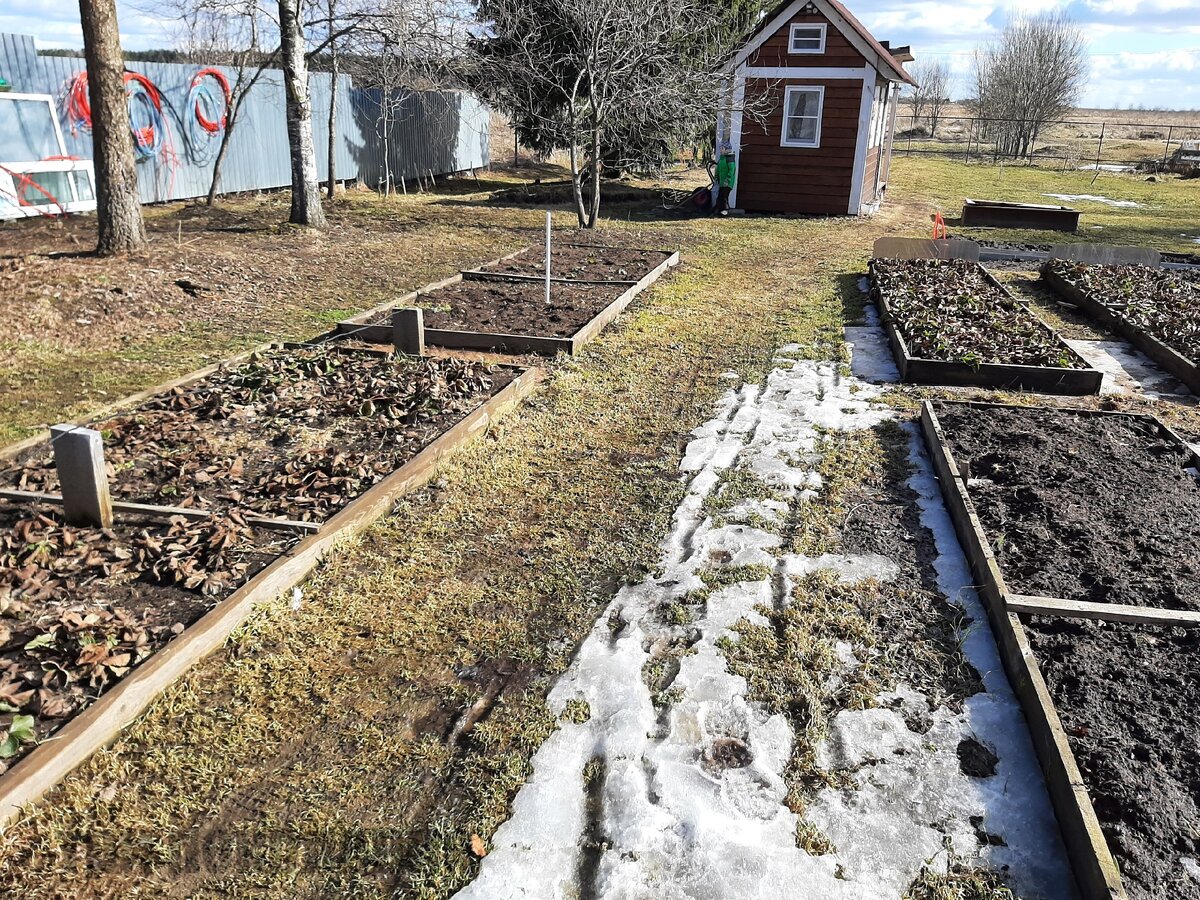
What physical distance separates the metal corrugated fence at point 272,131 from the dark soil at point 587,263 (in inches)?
323

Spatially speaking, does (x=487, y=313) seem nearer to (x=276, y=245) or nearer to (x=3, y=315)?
(x=3, y=315)

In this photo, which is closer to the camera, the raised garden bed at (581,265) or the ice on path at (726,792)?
the ice on path at (726,792)

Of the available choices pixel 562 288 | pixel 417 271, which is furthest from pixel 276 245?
pixel 562 288

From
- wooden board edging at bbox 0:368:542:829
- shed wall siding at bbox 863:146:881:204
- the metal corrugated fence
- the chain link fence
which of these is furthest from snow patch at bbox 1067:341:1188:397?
the chain link fence

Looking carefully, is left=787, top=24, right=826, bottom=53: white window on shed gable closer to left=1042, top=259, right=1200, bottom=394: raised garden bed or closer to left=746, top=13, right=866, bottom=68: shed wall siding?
left=746, top=13, right=866, bottom=68: shed wall siding

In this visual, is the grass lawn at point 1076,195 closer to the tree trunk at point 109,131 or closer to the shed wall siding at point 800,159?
the shed wall siding at point 800,159

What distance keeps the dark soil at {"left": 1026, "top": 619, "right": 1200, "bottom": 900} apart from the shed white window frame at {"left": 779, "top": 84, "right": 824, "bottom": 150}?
53.0 feet

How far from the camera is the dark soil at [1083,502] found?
13.2 ft

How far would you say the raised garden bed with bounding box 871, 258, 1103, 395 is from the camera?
23.6ft

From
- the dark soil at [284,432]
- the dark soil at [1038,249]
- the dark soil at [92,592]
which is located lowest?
the dark soil at [92,592]

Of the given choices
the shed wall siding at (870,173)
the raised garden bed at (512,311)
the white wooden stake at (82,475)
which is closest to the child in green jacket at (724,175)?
the shed wall siding at (870,173)

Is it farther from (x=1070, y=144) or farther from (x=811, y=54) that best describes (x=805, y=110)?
(x=1070, y=144)

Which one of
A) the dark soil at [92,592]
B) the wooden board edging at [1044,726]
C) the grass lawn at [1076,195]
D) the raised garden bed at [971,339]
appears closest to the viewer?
the wooden board edging at [1044,726]

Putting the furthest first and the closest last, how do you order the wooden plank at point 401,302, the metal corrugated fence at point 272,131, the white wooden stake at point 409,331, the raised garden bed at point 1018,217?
1. the raised garden bed at point 1018,217
2. the metal corrugated fence at point 272,131
3. the wooden plank at point 401,302
4. the white wooden stake at point 409,331
